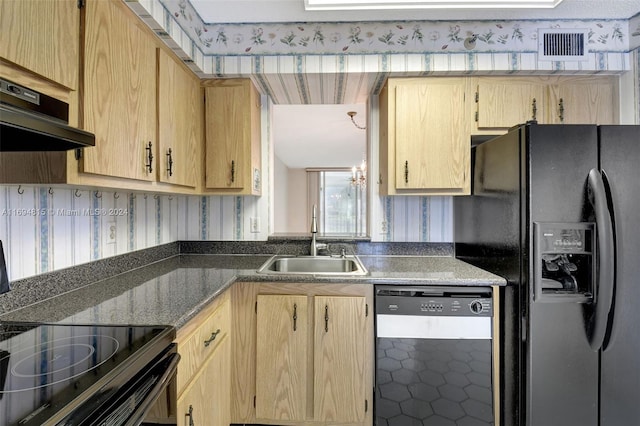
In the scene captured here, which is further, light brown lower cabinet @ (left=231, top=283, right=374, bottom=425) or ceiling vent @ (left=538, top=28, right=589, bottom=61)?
ceiling vent @ (left=538, top=28, right=589, bottom=61)

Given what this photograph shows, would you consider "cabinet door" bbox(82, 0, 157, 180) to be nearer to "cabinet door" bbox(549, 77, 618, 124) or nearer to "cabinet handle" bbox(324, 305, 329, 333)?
"cabinet handle" bbox(324, 305, 329, 333)

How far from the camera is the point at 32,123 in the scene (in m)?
0.67

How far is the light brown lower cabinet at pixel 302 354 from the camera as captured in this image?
1552mm

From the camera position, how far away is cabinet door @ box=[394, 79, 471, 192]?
1812 mm

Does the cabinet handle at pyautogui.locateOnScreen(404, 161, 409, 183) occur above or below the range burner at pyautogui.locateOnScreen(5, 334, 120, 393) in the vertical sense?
above

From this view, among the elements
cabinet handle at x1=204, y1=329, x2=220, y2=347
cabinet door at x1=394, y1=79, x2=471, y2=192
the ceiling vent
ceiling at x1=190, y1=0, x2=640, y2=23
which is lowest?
cabinet handle at x1=204, y1=329, x2=220, y2=347

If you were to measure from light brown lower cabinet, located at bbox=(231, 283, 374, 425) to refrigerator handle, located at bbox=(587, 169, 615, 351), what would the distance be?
0.95 metres

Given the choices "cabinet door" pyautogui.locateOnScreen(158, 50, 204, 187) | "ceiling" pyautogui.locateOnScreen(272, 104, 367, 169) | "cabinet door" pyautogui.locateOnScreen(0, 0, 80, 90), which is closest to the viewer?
"cabinet door" pyautogui.locateOnScreen(0, 0, 80, 90)

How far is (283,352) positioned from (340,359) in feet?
0.96

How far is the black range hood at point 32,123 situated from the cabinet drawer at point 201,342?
0.68 meters

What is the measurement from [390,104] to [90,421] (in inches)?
73.4

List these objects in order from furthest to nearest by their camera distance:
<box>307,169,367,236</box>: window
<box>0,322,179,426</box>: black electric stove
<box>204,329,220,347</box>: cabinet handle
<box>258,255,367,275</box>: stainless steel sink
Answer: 1. <box>307,169,367,236</box>: window
2. <box>258,255,367,275</box>: stainless steel sink
3. <box>204,329,220,347</box>: cabinet handle
4. <box>0,322,179,426</box>: black electric stove

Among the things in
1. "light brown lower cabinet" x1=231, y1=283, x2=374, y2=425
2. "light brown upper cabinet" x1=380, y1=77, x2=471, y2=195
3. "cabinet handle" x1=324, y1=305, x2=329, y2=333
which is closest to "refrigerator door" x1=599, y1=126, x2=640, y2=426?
"light brown upper cabinet" x1=380, y1=77, x2=471, y2=195

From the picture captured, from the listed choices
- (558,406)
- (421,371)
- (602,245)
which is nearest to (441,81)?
(602,245)
